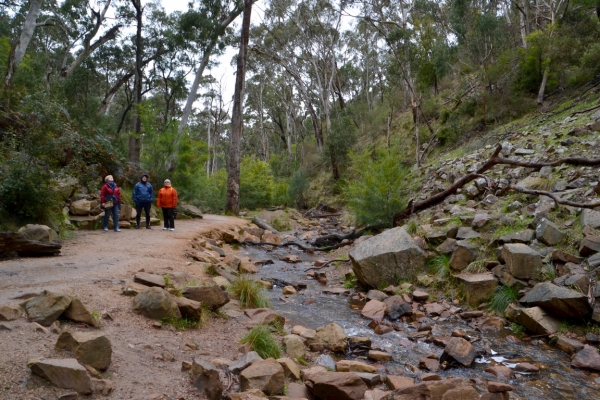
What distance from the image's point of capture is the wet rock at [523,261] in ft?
A: 18.5

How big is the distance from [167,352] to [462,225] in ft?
19.6

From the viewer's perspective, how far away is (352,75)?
37438 mm

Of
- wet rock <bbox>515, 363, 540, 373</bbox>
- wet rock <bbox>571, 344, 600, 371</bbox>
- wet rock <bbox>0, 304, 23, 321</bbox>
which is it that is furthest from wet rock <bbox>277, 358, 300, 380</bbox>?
wet rock <bbox>571, 344, 600, 371</bbox>

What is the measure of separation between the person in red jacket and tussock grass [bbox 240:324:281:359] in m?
7.27

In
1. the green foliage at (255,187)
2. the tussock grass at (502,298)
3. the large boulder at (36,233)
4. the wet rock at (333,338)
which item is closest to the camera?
the wet rock at (333,338)

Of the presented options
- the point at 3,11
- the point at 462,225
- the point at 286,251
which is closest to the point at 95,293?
the point at 462,225

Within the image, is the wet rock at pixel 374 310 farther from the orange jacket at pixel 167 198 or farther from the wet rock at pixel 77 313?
the orange jacket at pixel 167 198

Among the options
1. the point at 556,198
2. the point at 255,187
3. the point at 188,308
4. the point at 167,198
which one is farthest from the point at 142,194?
the point at 255,187

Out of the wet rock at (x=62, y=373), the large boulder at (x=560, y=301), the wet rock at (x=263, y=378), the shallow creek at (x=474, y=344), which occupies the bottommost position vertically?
the shallow creek at (x=474, y=344)

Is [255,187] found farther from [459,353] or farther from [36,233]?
[459,353]

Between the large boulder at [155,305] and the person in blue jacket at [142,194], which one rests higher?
the person in blue jacket at [142,194]

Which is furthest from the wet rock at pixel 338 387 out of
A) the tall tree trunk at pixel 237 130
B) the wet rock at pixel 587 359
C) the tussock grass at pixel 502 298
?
the tall tree trunk at pixel 237 130

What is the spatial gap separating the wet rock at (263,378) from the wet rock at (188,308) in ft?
4.63

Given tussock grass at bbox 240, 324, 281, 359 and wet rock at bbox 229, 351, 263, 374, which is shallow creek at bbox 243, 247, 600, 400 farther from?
wet rock at bbox 229, 351, 263, 374
